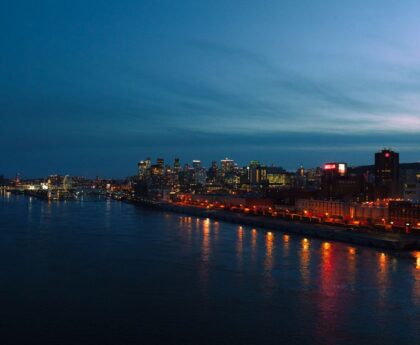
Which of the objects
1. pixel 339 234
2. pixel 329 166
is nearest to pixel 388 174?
pixel 329 166

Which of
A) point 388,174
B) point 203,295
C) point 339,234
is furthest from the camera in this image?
point 388,174

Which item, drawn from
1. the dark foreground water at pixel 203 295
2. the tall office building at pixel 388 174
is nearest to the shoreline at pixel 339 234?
the dark foreground water at pixel 203 295

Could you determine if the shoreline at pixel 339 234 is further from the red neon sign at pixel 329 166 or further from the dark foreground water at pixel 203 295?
the red neon sign at pixel 329 166

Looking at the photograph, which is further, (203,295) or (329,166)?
(329,166)

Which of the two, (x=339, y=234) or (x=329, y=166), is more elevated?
(x=329, y=166)

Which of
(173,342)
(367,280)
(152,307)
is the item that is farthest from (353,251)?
(173,342)

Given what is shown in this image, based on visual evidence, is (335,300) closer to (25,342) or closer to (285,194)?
(25,342)

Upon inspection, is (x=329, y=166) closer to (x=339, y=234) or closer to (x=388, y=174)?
(x=388, y=174)

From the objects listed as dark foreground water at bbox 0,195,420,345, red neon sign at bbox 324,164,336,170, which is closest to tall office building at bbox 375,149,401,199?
red neon sign at bbox 324,164,336,170
